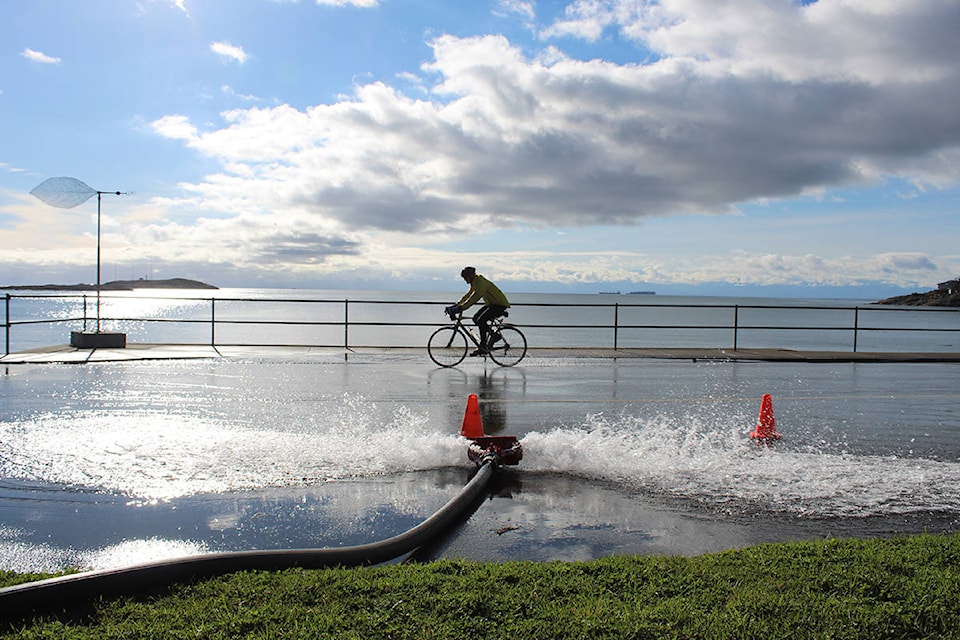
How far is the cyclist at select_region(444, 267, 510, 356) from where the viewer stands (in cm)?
1562

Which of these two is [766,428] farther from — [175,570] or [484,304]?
[484,304]

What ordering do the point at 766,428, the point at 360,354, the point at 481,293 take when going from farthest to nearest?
the point at 360,354 < the point at 481,293 < the point at 766,428

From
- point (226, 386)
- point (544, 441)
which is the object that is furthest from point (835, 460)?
point (226, 386)

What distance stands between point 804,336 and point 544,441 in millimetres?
76106

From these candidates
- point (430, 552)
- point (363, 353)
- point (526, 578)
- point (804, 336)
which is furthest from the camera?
point (804, 336)

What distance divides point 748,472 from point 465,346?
1057 centimetres

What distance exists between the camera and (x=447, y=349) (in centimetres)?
1667

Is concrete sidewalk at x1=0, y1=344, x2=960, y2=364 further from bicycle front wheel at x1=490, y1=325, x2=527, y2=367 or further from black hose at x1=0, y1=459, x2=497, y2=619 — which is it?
black hose at x1=0, y1=459, x2=497, y2=619

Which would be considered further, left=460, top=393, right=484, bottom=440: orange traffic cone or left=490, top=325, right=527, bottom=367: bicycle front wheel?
left=490, top=325, right=527, bottom=367: bicycle front wheel

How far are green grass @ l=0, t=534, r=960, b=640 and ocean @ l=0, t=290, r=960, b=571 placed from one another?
22.8 inches

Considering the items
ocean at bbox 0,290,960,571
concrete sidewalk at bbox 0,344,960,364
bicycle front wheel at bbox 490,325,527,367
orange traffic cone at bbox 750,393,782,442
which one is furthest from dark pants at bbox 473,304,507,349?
orange traffic cone at bbox 750,393,782,442

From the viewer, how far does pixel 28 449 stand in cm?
678

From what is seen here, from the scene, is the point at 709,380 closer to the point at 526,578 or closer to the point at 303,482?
the point at 303,482

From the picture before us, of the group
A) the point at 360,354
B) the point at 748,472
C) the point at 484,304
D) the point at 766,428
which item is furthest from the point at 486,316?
the point at 748,472
